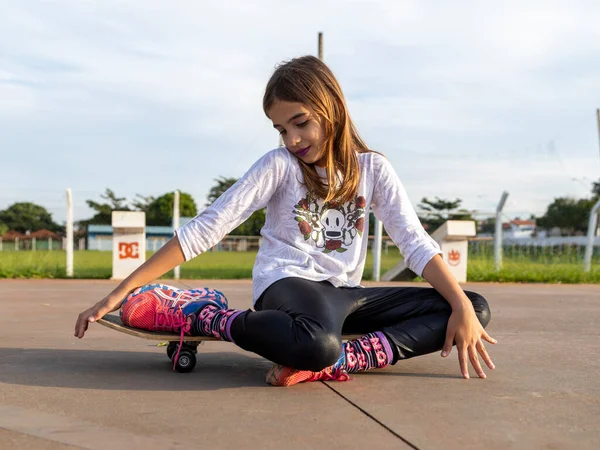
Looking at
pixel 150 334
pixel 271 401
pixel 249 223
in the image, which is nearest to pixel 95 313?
pixel 150 334

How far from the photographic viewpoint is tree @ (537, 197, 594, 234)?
6975cm

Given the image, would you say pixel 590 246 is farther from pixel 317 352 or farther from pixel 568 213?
pixel 568 213

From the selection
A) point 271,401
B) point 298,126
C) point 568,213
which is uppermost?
point 568,213

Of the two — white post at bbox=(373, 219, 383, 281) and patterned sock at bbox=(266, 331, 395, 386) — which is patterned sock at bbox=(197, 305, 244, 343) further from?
white post at bbox=(373, 219, 383, 281)

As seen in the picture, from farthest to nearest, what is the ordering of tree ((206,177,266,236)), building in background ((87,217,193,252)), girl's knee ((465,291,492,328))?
tree ((206,177,266,236)), building in background ((87,217,193,252)), girl's knee ((465,291,492,328))

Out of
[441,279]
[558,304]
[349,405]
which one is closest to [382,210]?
[441,279]

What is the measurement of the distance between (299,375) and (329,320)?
0.24 meters

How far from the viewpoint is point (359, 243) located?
2957 millimetres

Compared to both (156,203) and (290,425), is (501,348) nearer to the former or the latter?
(290,425)

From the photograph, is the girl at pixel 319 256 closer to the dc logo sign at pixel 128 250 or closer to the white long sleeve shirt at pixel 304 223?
the white long sleeve shirt at pixel 304 223

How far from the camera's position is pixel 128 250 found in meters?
9.52

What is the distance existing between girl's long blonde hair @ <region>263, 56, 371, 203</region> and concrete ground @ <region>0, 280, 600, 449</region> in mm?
776

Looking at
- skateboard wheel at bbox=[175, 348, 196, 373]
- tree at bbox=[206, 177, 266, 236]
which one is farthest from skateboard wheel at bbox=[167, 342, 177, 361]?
tree at bbox=[206, 177, 266, 236]

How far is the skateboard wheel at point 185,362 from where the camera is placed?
9.27 feet
